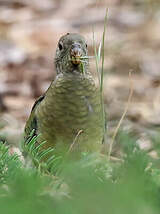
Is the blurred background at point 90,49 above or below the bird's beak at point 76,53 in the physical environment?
below

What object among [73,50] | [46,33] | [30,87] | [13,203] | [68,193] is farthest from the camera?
[46,33]

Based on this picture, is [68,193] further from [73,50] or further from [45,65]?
[45,65]

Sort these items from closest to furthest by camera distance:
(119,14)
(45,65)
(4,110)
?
(4,110) < (45,65) < (119,14)

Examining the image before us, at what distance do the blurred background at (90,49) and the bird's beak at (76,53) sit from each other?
140 cm

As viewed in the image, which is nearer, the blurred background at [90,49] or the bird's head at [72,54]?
the bird's head at [72,54]

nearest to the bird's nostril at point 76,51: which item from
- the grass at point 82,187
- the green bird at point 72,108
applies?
the green bird at point 72,108

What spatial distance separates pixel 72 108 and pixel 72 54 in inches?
11.7

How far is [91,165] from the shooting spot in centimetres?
192

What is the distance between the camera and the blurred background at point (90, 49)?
6.21 meters

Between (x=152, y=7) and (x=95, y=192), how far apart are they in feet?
24.1

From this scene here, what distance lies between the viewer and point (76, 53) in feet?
11.3

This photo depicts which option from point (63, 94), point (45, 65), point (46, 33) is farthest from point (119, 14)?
point (63, 94)

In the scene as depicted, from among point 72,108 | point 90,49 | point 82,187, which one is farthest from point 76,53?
point 90,49

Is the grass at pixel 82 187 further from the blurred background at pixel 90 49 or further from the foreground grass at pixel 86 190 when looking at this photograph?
the blurred background at pixel 90 49
